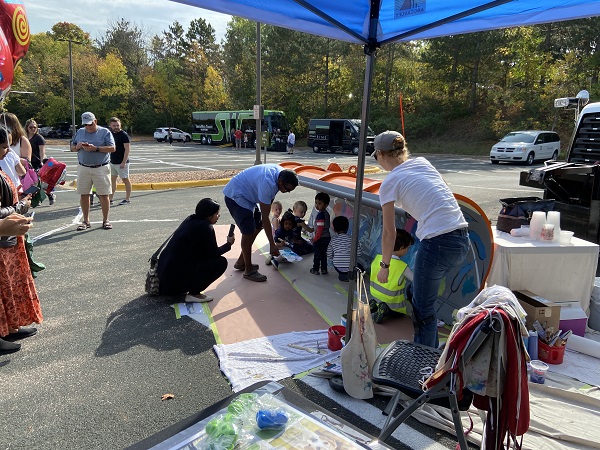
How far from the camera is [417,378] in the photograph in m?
2.50

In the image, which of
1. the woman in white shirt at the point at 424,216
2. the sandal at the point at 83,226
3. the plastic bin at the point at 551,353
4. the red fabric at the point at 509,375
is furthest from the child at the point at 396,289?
the sandal at the point at 83,226

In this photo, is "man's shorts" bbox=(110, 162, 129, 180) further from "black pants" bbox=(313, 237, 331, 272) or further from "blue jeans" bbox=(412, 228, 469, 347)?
"blue jeans" bbox=(412, 228, 469, 347)

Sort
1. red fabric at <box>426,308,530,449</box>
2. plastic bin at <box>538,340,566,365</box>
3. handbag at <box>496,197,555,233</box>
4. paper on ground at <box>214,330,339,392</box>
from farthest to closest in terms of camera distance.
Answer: handbag at <box>496,197,555,233</box>, plastic bin at <box>538,340,566,365</box>, paper on ground at <box>214,330,339,392</box>, red fabric at <box>426,308,530,449</box>

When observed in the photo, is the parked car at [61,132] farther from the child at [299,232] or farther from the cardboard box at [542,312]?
the cardboard box at [542,312]

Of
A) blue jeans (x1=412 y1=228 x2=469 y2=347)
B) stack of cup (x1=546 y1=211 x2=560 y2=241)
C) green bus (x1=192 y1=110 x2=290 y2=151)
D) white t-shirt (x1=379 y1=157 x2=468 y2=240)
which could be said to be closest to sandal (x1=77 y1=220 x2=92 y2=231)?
white t-shirt (x1=379 y1=157 x2=468 y2=240)

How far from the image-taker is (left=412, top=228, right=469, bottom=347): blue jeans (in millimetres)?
3033

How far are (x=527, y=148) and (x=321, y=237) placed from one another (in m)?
19.4

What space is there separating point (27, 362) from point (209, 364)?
4.62 feet

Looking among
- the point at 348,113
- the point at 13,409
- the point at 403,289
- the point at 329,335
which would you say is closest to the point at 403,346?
the point at 329,335

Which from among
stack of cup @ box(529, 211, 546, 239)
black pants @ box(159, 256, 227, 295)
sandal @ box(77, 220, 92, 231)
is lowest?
sandal @ box(77, 220, 92, 231)

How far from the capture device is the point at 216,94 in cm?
5241

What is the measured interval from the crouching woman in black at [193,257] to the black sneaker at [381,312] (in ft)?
5.33

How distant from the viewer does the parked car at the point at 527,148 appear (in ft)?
70.0

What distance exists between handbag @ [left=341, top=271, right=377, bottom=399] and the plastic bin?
156 cm
